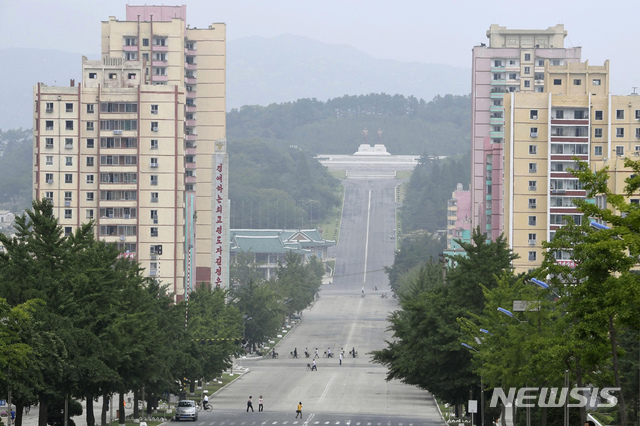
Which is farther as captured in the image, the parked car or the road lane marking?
the road lane marking

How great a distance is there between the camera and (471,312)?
232ft

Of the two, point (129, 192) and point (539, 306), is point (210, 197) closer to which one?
point (129, 192)

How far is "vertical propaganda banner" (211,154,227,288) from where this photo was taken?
132125 mm

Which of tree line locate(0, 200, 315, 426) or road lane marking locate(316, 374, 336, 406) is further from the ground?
tree line locate(0, 200, 315, 426)

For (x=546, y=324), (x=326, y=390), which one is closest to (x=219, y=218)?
(x=326, y=390)

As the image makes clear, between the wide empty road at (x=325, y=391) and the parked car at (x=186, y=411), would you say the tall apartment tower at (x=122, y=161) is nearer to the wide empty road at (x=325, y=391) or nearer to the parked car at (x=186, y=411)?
the wide empty road at (x=325, y=391)

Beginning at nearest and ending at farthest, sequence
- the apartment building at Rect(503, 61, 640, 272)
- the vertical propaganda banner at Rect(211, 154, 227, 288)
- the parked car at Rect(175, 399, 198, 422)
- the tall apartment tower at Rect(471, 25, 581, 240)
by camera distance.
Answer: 1. the parked car at Rect(175, 399, 198, 422)
2. the apartment building at Rect(503, 61, 640, 272)
3. the vertical propaganda banner at Rect(211, 154, 227, 288)
4. the tall apartment tower at Rect(471, 25, 581, 240)

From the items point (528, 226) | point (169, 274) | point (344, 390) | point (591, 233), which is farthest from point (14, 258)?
point (528, 226)

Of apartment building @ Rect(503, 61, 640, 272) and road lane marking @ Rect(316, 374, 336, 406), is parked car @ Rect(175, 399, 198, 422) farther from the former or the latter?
apartment building @ Rect(503, 61, 640, 272)

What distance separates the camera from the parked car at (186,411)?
77.5 metres

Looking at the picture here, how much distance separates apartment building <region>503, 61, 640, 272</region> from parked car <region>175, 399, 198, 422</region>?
5469 cm

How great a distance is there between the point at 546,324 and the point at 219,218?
7911cm

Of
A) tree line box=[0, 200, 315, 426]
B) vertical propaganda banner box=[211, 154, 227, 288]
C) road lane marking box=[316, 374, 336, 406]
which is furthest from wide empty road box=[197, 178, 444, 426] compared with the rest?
vertical propaganda banner box=[211, 154, 227, 288]

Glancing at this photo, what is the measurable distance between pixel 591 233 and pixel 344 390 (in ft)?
219
